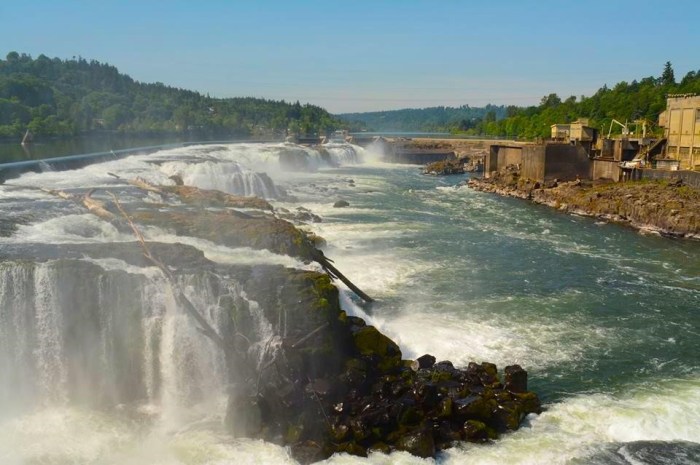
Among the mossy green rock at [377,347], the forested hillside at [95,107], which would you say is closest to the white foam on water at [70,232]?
the mossy green rock at [377,347]

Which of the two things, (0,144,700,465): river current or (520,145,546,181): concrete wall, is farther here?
(520,145,546,181): concrete wall

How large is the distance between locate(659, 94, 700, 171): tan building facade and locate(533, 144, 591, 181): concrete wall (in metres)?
5.87

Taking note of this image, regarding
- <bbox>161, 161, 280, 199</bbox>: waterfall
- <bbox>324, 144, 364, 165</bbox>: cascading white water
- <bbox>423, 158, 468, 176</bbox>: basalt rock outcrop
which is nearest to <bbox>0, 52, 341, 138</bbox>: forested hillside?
<bbox>324, 144, 364, 165</bbox>: cascading white water

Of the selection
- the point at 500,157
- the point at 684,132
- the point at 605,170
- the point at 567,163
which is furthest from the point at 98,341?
the point at 500,157

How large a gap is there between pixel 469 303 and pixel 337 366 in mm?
7318

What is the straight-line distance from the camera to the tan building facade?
128 ft

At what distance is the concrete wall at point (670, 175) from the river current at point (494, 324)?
6.77 meters

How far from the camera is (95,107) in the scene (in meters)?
89.2

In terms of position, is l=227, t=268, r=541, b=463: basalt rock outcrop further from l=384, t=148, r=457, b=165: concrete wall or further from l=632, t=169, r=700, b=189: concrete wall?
l=384, t=148, r=457, b=165: concrete wall

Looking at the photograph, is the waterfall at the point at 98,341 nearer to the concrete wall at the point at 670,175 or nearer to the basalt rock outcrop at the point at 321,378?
the basalt rock outcrop at the point at 321,378

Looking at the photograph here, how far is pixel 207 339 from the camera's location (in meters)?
13.0

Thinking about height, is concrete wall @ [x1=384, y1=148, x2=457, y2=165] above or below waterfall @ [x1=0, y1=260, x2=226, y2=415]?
above

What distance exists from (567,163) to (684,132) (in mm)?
8235

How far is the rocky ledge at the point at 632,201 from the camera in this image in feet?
101
